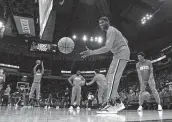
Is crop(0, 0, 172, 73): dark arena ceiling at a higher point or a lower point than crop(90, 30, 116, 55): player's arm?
higher

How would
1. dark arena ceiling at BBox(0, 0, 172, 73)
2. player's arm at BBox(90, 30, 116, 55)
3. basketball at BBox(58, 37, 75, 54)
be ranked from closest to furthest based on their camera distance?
player's arm at BBox(90, 30, 116, 55) < basketball at BBox(58, 37, 75, 54) < dark arena ceiling at BBox(0, 0, 172, 73)

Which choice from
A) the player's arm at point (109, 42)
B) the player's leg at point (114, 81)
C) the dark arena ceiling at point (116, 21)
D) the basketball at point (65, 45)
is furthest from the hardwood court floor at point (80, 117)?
the dark arena ceiling at point (116, 21)

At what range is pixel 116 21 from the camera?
18.9 meters

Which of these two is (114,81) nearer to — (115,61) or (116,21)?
(115,61)

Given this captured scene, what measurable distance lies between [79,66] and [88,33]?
5198mm

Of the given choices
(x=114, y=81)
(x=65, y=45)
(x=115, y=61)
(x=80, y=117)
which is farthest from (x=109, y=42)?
(x=65, y=45)

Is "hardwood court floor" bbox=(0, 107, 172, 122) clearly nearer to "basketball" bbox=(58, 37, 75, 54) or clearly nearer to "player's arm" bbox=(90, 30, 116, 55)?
"player's arm" bbox=(90, 30, 116, 55)

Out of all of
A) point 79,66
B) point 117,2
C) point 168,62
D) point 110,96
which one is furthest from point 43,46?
point 110,96

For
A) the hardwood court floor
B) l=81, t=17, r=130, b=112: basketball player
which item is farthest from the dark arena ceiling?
the hardwood court floor

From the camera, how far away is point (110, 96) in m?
4.06

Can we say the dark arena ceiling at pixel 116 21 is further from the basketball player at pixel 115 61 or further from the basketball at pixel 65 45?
the basketball player at pixel 115 61

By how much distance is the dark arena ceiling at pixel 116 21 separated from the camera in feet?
51.9

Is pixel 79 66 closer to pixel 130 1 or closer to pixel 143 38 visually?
pixel 143 38

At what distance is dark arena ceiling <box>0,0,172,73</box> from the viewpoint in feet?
51.9
